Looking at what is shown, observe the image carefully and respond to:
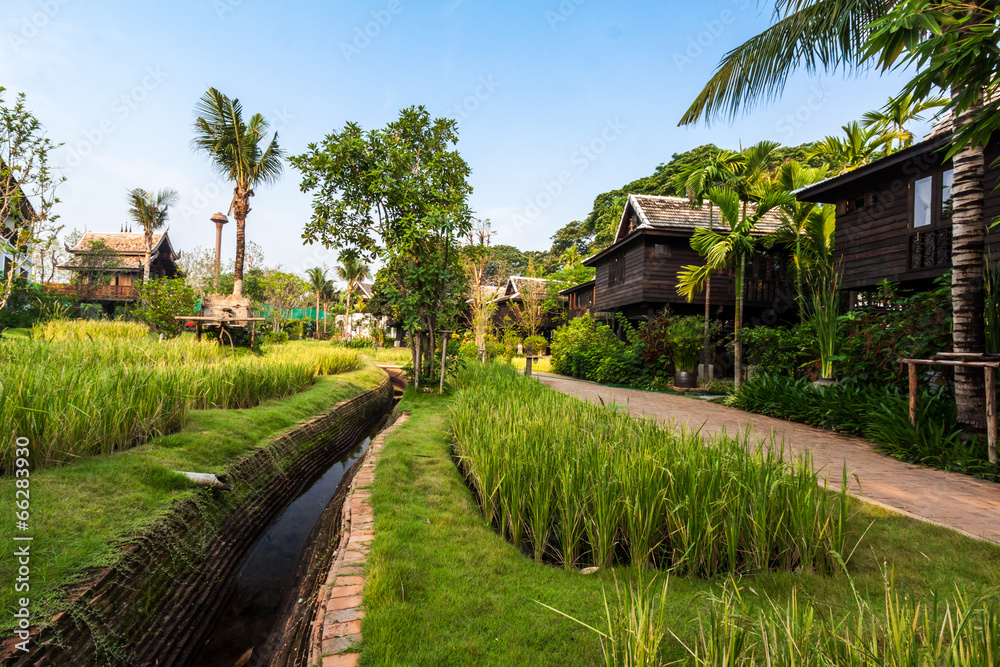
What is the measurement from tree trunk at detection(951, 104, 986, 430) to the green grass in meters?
7.56

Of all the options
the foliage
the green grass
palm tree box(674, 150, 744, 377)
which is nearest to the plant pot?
palm tree box(674, 150, 744, 377)

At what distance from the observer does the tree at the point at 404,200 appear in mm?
8500

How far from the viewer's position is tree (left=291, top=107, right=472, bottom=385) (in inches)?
335

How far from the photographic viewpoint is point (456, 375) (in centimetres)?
981

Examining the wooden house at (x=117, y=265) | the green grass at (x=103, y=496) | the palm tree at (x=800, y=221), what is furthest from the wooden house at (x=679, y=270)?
the wooden house at (x=117, y=265)

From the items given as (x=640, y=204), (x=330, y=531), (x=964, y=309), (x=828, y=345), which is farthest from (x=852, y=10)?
(x=640, y=204)

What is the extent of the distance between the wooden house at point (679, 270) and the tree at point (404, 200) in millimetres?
9115

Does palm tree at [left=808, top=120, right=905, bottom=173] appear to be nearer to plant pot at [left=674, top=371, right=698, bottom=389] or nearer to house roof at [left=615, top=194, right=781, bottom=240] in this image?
house roof at [left=615, top=194, right=781, bottom=240]

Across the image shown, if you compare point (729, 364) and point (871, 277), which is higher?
point (871, 277)

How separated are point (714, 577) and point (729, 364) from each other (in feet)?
50.3

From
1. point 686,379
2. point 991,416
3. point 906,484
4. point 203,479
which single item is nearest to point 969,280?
point 991,416

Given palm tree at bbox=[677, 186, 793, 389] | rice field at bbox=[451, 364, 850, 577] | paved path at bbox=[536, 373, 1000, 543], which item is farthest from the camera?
palm tree at bbox=[677, 186, 793, 389]

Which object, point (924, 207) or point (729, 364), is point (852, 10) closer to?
point (924, 207)

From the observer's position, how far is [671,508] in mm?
2498
